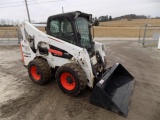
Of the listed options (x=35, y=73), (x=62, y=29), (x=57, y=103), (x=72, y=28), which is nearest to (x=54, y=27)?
(x=62, y=29)

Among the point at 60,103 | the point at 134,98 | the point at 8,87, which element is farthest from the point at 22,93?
the point at 134,98

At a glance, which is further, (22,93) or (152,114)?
(22,93)

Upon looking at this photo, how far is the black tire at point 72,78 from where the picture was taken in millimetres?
3811

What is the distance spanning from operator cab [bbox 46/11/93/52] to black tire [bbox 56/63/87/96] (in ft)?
2.56

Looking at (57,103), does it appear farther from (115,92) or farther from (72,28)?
(72,28)

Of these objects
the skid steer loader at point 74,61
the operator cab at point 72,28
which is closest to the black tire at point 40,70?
the skid steer loader at point 74,61

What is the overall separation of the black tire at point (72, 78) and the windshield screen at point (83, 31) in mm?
945

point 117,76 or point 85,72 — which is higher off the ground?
point 85,72

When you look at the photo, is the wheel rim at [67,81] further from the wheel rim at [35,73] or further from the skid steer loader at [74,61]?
the wheel rim at [35,73]

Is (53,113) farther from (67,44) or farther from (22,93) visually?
(67,44)

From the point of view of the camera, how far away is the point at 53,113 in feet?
11.7

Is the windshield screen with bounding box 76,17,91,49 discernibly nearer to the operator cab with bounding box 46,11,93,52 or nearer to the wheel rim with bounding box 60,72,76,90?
the operator cab with bounding box 46,11,93,52

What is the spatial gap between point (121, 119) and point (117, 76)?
2.01 meters

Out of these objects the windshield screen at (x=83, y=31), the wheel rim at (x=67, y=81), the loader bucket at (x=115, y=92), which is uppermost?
the windshield screen at (x=83, y=31)
